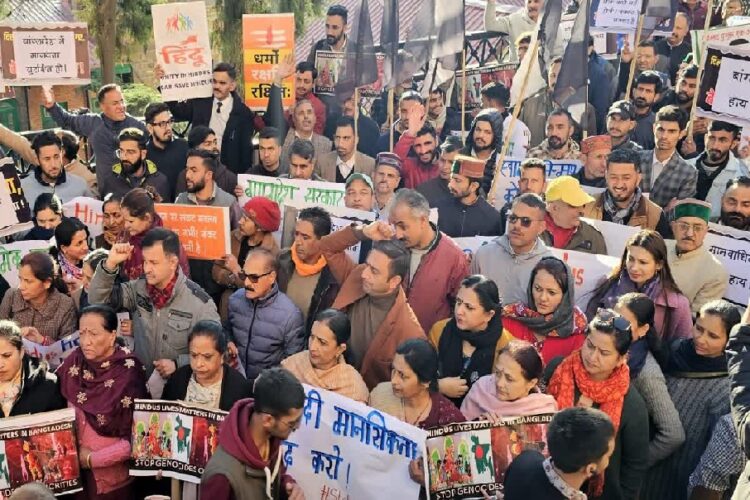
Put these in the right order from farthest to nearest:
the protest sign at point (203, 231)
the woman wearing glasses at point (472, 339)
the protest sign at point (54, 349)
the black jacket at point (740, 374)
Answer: the protest sign at point (203, 231) < the protest sign at point (54, 349) < the woman wearing glasses at point (472, 339) < the black jacket at point (740, 374)

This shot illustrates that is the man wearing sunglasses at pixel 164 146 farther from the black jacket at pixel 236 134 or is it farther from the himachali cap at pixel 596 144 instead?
the himachali cap at pixel 596 144

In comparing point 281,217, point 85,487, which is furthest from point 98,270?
point 281,217

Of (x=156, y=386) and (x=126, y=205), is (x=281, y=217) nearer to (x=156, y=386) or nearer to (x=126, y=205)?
(x=126, y=205)

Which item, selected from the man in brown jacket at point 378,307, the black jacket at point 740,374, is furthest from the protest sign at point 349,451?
the black jacket at point 740,374

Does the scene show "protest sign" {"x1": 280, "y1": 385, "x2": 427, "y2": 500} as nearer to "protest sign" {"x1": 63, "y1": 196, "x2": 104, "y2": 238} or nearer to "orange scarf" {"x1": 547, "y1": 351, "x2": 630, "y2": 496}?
"orange scarf" {"x1": 547, "y1": 351, "x2": 630, "y2": 496}

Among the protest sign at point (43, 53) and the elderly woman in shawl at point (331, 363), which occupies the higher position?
the protest sign at point (43, 53)

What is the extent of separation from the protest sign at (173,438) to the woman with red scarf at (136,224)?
1476 millimetres

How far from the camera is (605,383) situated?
4.91 m

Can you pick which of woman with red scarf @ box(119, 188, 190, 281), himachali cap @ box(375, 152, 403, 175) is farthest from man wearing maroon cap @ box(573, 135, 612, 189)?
woman with red scarf @ box(119, 188, 190, 281)

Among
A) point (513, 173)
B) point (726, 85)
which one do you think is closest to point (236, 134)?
point (513, 173)

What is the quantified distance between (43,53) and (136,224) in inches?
159

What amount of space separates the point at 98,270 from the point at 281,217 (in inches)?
76.7

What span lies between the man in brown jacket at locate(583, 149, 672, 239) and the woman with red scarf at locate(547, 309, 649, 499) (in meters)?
2.37

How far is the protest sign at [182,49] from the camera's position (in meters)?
9.37
